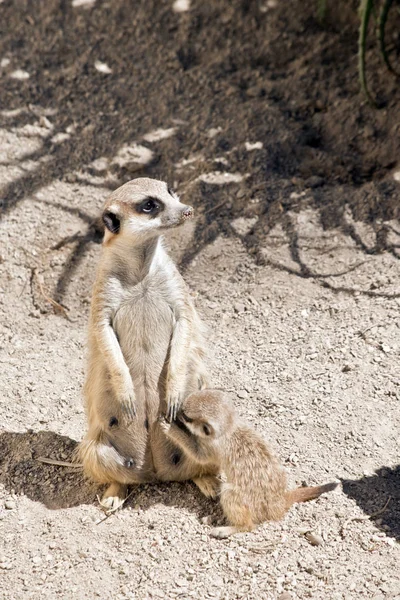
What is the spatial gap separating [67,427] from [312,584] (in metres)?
1.48

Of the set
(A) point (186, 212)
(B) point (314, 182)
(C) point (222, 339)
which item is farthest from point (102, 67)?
(A) point (186, 212)

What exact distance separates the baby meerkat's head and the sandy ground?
1.10ft

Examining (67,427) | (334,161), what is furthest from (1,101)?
(67,427)

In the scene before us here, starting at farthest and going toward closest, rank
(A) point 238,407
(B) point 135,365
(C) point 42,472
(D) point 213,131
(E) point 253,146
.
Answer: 1. (D) point 213,131
2. (E) point 253,146
3. (A) point 238,407
4. (C) point 42,472
5. (B) point 135,365

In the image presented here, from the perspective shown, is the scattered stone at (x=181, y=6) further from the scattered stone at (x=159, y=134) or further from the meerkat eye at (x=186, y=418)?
the meerkat eye at (x=186, y=418)

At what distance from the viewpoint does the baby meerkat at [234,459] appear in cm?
308

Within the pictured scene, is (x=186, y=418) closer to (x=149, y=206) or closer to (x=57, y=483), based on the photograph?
(x=57, y=483)

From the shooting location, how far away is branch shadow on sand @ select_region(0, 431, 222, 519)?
11.0ft

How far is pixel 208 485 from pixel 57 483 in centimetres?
70

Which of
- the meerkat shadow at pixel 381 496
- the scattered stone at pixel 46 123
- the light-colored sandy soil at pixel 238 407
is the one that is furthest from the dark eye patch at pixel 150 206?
the scattered stone at pixel 46 123

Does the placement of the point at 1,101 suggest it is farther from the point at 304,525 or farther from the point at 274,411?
the point at 304,525

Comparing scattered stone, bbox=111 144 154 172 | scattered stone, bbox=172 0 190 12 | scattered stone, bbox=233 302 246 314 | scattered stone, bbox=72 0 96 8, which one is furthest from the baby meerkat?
scattered stone, bbox=72 0 96 8

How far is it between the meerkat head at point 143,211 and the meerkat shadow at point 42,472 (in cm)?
111

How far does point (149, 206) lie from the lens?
3156 millimetres
